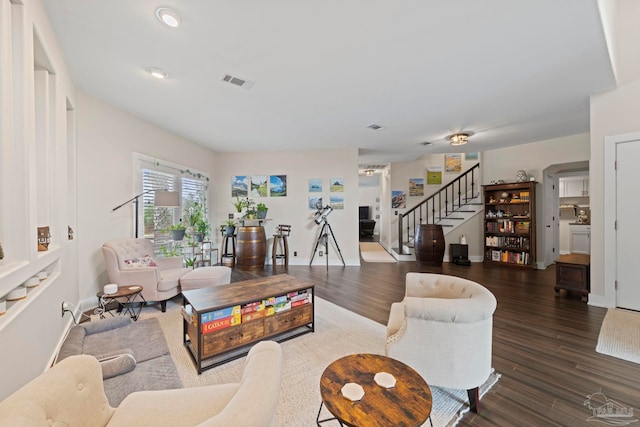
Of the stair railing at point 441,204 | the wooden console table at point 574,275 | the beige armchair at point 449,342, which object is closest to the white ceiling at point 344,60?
the beige armchair at point 449,342

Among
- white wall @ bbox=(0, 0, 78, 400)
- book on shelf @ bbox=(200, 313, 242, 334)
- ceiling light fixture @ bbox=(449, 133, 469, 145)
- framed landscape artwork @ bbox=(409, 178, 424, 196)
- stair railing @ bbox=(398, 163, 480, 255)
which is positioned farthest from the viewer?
framed landscape artwork @ bbox=(409, 178, 424, 196)

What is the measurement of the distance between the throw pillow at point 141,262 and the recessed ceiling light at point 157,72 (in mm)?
2345

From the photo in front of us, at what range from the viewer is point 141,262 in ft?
11.1

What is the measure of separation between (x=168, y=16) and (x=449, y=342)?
309 cm

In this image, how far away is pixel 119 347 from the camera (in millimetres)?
2277

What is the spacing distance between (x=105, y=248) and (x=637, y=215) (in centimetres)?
665

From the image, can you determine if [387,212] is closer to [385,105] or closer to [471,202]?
[471,202]

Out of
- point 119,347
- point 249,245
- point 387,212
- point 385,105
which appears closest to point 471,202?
point 387,212

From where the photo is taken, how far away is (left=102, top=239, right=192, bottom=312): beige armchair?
3055 millimetres

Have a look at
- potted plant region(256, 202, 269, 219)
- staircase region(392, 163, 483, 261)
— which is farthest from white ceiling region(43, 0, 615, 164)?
staircase region(392, 163, 483, 261)

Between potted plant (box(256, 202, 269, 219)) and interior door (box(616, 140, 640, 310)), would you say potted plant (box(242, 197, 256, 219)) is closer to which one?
potted plant (box(256, 202, 269, 219))

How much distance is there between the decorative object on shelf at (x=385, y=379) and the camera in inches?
46.6

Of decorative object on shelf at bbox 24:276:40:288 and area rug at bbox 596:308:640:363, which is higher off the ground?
decorative object on shelf at bbox 24:276:40:288

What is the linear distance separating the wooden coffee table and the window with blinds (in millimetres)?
4130
